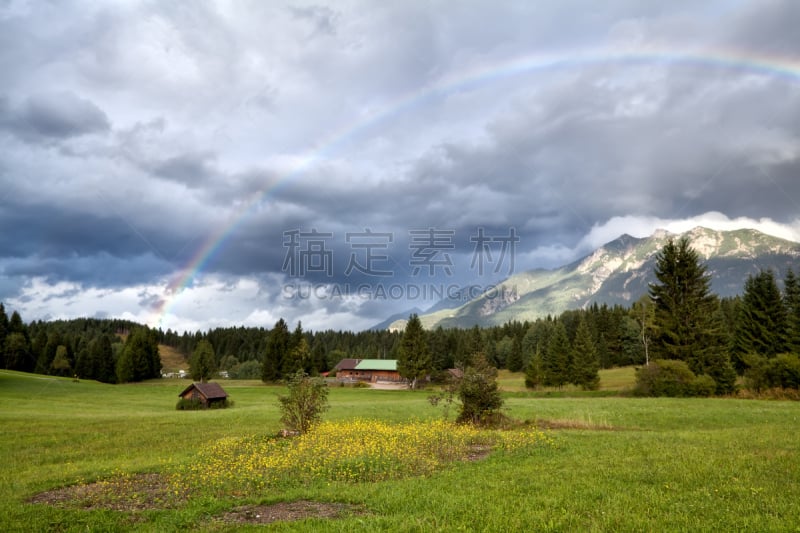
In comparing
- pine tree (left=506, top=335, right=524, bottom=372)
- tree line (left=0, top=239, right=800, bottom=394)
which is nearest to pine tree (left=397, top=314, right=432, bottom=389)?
tree line (left=0, top=239, right=800, bottom=394)

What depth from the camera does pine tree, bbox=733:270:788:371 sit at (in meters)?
55.8

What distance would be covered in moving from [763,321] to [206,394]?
68827mm

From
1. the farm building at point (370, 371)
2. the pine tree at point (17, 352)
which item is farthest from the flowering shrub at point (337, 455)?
the pine tree at point (17, 352)

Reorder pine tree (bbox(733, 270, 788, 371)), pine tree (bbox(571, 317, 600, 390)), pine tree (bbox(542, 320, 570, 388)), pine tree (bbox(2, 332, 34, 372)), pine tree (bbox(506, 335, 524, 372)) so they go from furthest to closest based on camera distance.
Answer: pine tree (bbox(506, 335, 524, 372)) < pine tree (bbox(2, 332, 34, 372)) < pine tree (bbox(542, 320, 570, 388)) < pine tree (bbox(571, 317, 600, 390)) < pine tree (bbox(733, 270, 788, 371))

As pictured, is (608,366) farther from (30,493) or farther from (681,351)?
(30,493)

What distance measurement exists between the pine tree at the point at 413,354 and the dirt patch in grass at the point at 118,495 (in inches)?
2890

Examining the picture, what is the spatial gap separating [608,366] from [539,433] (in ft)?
340

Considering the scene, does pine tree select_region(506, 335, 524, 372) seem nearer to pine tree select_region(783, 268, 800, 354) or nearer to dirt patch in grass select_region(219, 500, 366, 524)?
pine tree select_region(783, 268, 800, 354)

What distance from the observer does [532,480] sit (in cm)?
1138

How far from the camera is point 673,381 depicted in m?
41.6

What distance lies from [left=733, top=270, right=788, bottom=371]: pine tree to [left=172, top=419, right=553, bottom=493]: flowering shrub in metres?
53.6

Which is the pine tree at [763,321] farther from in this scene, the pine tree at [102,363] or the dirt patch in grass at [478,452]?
the pine tree at [102,363]

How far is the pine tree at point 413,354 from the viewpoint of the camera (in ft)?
281

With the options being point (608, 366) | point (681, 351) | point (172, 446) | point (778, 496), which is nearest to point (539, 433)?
point (778, 496)
